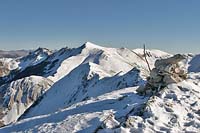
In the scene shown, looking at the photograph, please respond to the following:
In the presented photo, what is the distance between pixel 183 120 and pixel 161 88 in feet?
14.9

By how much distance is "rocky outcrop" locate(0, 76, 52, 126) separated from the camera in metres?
178

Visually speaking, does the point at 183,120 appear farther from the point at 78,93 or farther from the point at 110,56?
the point at 110,56

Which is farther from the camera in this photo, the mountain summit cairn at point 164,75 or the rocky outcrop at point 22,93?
the rocky outcrop at point 22,93

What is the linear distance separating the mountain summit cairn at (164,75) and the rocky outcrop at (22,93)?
151 metres

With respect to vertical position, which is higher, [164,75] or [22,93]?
[164,75]

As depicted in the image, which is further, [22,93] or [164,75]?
[22,93]

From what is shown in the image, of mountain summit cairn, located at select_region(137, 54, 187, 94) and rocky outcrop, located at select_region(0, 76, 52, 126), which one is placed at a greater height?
mountain summit cairn, located at select_region(137, 54, 187, 94)

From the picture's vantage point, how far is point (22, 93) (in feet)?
610

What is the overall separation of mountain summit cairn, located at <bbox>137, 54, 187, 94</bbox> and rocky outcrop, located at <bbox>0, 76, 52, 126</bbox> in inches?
5936

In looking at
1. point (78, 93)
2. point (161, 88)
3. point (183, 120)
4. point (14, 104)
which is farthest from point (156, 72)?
point (14, 104)

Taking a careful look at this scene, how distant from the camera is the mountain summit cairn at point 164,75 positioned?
27648 millimetres

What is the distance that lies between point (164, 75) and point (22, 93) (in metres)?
163

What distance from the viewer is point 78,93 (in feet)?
409

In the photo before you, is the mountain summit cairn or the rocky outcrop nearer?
the mountain summit cairn
